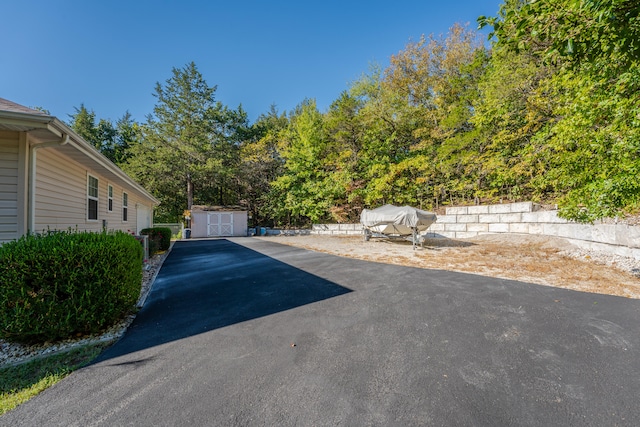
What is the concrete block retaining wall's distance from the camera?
584 centimetres

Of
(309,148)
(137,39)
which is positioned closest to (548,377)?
(137,39)

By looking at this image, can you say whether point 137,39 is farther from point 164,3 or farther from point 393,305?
point 393,305

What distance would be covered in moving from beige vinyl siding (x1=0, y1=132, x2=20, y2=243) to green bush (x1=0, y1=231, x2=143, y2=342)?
1898mm

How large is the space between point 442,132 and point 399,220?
7.65 meters

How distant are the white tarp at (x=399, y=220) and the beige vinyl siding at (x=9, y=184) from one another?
1043 cm

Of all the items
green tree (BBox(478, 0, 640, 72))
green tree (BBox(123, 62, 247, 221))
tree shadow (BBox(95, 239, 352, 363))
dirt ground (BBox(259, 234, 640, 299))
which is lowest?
tree shadow (BBox(95, 239, 352, 363))

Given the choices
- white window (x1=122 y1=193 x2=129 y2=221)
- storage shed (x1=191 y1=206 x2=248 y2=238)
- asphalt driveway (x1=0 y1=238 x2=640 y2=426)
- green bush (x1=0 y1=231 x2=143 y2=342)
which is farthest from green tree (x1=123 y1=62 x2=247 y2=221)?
asphalt driveway (x1=0 y1=238 x2=640 y2=426)

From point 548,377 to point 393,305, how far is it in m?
1.85

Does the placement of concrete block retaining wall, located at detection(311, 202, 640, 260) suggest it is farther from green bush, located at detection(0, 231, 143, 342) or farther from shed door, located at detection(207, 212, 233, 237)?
shed door, located at detection(207, 212, 233, 237)

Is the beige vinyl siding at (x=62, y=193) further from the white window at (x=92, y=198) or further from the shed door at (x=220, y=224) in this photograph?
the shed door at (x=220, y=224)

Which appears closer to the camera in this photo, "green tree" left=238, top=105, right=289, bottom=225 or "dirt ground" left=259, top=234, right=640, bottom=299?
"dirt ground" left=259, top=234, right=640, bottom=299

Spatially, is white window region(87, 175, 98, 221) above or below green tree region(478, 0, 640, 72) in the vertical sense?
below

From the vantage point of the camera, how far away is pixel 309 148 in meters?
19.0

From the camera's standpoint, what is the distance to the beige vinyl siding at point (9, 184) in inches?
156
